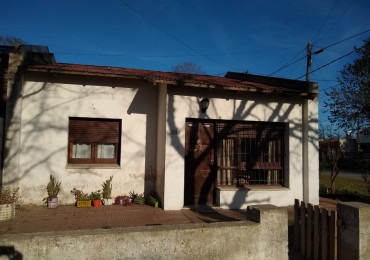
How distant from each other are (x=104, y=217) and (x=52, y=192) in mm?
2066

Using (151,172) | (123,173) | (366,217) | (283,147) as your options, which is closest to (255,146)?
(283,147)

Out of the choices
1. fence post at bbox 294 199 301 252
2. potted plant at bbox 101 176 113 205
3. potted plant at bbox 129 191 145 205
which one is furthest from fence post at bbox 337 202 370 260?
potted plant at bbox 101 176 113 205

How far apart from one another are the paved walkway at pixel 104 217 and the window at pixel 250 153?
1.18 meters

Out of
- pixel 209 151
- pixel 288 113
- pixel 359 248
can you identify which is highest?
pixel 288 113

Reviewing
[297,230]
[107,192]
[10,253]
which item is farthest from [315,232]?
[107,192]

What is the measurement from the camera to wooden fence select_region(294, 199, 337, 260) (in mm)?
5047

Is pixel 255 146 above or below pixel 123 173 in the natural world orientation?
above

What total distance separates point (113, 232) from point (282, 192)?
674 centimetres

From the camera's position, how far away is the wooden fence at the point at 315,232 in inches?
199

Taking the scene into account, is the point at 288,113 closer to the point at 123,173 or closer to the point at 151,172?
the point at 151,172

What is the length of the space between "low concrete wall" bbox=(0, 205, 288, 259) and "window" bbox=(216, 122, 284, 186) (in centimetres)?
447

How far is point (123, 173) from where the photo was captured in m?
9.34

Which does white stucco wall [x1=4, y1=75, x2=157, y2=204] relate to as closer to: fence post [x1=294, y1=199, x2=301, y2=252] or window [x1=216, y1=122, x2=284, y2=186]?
window [x1=216, y1=122, x2=284, y2=186]

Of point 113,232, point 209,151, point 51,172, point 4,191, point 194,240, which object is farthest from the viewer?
point 209,151
